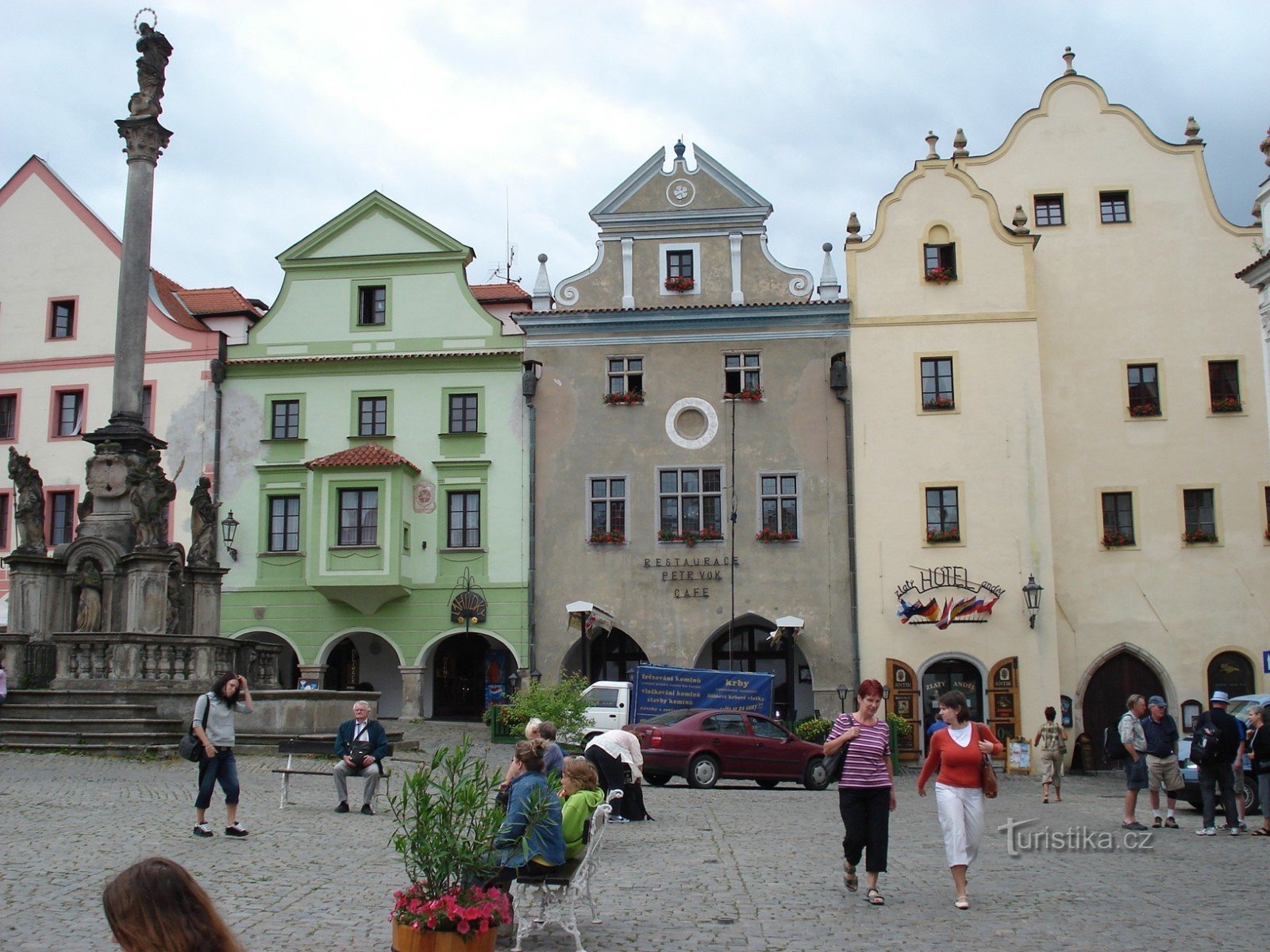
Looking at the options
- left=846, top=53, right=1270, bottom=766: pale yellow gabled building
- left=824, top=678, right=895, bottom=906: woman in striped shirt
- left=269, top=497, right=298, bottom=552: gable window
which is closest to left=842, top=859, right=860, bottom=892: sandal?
left=824, top=678, right=895, bottom=906: woman in striped shirt

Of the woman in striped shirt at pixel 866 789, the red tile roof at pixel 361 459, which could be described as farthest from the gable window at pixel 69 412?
the woman in striped shirt at pixel 866 789

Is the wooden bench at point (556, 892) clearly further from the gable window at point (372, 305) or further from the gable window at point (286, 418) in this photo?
the gable window at point (372, 305)

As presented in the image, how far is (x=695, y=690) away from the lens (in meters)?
28.7

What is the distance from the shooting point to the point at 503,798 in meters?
11.1

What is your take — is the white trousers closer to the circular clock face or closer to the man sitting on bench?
the man sitting on bench

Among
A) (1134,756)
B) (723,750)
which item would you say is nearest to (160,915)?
(1134,756)

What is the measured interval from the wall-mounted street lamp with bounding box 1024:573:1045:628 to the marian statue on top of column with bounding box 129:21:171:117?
22.4m

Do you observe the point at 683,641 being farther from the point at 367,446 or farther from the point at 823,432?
the point at 367,446

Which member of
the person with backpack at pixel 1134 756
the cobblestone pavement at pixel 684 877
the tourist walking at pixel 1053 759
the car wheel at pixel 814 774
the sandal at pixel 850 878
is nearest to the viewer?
the cobblestone pavement at pixel 684 877

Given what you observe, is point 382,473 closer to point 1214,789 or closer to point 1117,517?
point 1117,517

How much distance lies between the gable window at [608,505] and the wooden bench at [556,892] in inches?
1001

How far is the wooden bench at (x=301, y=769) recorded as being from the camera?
1681cm

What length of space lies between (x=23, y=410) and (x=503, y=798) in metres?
30.7

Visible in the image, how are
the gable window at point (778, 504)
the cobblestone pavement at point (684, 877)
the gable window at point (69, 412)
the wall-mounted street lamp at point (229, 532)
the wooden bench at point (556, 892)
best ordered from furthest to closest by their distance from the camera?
the gable window at point (69, 412) < the wall-mounted street lamp at point (229, 532) < the gable window at point (778, 504) < the cobblestone pavement at point (684, 877) < the wooden bench at point (556, 892)
